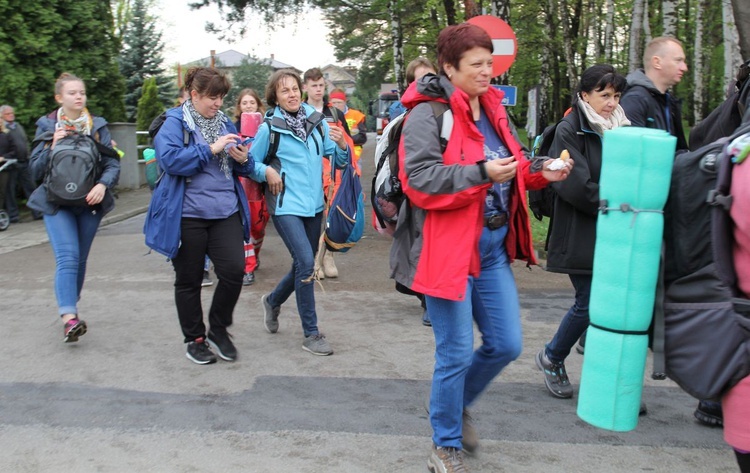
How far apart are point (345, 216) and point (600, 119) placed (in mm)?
2109

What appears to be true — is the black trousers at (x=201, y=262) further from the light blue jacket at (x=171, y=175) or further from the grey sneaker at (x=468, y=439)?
the grey sneaker at (x=468, y=439)

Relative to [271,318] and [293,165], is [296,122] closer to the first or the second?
[293,165]

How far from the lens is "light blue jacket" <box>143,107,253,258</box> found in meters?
4.84

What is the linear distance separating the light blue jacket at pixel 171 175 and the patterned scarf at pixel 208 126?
49 mm

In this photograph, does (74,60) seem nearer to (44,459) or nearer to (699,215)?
(44,459)

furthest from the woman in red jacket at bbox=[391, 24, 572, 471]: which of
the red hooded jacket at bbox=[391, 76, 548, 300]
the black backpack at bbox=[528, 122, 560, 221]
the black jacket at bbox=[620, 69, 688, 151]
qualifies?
the black jacket at bbox=[620, 69, 688, 151]

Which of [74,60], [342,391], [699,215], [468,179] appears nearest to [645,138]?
[699,215]

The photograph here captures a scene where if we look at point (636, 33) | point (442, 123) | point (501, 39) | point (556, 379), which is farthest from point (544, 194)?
point (636, 33)

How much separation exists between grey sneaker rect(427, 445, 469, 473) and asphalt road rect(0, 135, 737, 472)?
8.9 inches

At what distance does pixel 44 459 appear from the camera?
3.81 metres

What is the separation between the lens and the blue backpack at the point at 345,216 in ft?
18.8

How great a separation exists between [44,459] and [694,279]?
9.97ft

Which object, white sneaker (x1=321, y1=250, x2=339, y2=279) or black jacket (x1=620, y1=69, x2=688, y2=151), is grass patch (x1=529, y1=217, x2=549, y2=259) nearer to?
white sneaker (x1=321, y1=250, x2=339, y2=279)

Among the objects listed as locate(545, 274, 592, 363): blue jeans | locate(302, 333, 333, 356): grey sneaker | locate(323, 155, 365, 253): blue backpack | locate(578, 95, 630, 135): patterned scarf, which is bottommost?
locate(302, 333, 333, 356): grey sneaker
